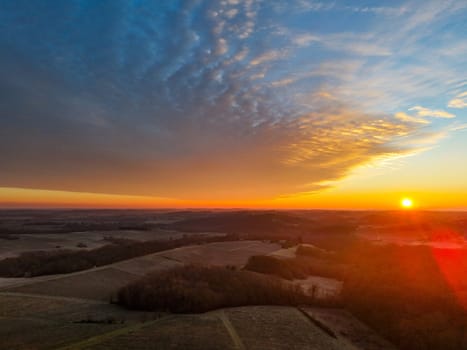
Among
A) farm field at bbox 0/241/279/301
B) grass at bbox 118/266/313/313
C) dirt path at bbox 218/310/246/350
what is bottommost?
farm field at bbox 0/241/279/301

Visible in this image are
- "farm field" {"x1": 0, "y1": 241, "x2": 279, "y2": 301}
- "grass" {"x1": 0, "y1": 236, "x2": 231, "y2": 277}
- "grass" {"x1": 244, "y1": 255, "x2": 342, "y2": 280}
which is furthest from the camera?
"grass" {"x1": 0, "y1": 236, "x2": 231, "y2": 277}

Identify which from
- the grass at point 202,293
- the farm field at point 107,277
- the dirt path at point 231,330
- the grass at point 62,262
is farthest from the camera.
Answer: the grass at point 62,262

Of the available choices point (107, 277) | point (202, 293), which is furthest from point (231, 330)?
point (107, 277)

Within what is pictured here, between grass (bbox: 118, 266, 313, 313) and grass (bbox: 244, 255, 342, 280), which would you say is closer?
grass (bbox: 118, 266, 313, 313)

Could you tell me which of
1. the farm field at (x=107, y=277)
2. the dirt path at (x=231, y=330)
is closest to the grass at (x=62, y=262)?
the farm field at (x=107, y=277)

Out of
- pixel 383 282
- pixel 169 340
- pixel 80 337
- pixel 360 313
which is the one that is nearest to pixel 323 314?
pixel 360 313

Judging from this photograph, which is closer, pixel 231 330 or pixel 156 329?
pixel 156 329

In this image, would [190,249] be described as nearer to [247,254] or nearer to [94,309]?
[247,254]

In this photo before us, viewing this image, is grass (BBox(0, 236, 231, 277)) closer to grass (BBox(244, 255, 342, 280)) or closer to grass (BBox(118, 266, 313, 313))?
grass (BBox(118, 266, 313, 313))

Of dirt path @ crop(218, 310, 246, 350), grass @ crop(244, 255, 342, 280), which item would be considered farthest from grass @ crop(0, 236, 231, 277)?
dirt path @ crop(218, 310, 246, 350)

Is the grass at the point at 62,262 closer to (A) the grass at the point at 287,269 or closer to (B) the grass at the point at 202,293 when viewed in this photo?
(B) the grass at the point at 202,293

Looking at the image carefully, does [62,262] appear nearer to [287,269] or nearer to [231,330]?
[287,269]
